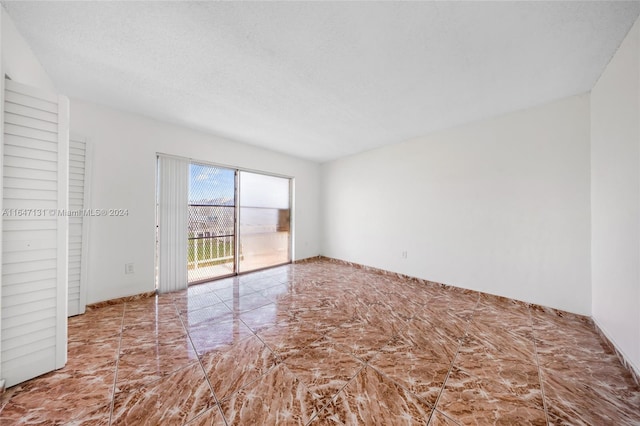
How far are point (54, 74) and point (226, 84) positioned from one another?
1684 millimetres

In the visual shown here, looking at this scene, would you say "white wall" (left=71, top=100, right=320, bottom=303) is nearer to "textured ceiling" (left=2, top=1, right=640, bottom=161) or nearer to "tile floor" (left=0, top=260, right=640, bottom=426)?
"textured ceiling" (left=2, top=1, right=640, bottom=161)

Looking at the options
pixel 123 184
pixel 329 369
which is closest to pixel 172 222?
pixel 123 184

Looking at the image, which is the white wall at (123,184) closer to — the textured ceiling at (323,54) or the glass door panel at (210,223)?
the textured ceiling at (323,54)

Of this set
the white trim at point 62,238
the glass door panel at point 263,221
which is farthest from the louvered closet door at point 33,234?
the glass door panel at point 263,221

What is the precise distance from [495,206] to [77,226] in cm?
537

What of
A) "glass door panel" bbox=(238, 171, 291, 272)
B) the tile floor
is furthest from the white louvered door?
"glass door panel" bbox=(238, 171, 291, 272)

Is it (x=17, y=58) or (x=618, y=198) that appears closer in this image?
(x=17, y=58)

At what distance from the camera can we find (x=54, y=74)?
6.82ft

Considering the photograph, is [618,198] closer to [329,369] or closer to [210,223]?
[329,369]

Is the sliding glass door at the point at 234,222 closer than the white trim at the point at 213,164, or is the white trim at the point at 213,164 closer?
the white trim at the point at 213,164

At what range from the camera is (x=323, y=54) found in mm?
1785

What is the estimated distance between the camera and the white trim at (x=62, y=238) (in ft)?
5.14

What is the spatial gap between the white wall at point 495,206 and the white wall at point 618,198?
17 cm

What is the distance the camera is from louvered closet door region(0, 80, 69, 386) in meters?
1.39
